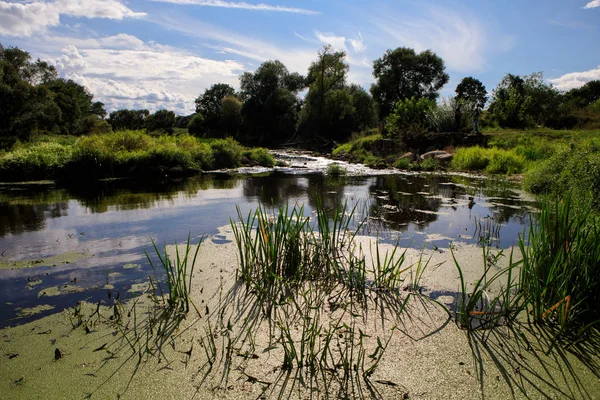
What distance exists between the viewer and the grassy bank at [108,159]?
1545 cm

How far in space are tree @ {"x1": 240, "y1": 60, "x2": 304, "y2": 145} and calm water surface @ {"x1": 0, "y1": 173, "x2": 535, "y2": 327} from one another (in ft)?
122

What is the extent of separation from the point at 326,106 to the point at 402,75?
1446cm

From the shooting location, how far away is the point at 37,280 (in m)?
4.53

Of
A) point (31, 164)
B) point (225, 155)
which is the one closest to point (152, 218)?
point (31, 164)

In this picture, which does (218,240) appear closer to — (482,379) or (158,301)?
(158,301)

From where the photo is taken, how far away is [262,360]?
279 cm

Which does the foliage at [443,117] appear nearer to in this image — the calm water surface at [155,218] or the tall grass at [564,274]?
the calm water surface at [155,218]

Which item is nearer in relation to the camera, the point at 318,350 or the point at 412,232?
the point at 318,350

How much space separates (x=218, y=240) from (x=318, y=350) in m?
3.75

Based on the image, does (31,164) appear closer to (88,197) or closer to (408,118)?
(88,197)

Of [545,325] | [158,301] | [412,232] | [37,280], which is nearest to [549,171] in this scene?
[412,232]

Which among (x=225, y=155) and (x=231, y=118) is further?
(x=231, y=118)

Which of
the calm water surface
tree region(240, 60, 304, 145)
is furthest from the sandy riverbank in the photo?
tree region(240, 60, 304, 145)

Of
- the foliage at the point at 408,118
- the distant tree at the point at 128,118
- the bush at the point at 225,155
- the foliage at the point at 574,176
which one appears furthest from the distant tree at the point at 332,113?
the distant tree at the point at 128,118
